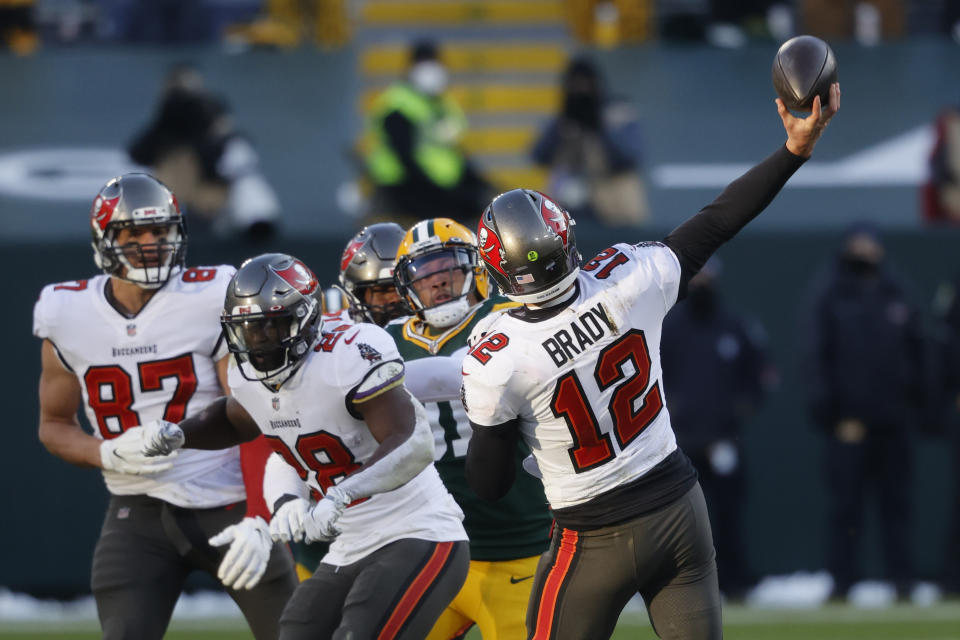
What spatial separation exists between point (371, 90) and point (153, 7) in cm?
169

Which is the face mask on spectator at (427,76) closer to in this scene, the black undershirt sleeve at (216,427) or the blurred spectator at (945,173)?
the blurred spectator at (945,173)

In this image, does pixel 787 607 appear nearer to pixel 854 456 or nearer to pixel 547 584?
pixel 854 456

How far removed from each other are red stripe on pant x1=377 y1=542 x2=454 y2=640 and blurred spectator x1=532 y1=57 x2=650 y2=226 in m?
5.22

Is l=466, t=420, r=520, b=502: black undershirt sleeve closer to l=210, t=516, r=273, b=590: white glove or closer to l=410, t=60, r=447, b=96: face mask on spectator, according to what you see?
l=210, t=516, r=273, b=590: white glove

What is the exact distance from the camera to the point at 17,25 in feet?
33.5

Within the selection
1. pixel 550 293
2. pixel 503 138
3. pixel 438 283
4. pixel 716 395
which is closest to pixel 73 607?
pixel 716 395

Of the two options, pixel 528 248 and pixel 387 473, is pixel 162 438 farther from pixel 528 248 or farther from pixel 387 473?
pixel 528 248

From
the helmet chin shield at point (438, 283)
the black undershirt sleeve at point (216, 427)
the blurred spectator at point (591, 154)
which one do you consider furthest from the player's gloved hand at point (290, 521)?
the blurred spectator at point (591, 154)

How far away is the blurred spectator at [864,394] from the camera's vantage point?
8336 mm

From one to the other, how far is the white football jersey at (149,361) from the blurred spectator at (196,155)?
4050mm

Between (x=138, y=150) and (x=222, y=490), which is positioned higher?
(x=138, y=150)

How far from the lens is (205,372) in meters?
4.99

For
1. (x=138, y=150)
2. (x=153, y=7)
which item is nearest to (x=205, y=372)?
(x=138, y=150)

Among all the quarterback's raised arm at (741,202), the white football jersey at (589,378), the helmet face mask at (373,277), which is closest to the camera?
the white football jersey at (589,378)
